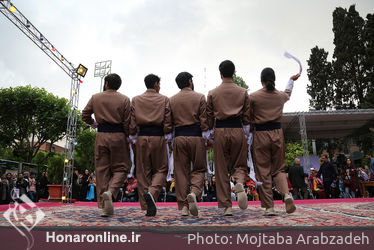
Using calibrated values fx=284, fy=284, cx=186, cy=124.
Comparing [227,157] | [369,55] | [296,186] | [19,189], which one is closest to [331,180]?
[296,186]

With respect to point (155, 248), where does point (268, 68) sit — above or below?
above

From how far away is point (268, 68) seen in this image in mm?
4074

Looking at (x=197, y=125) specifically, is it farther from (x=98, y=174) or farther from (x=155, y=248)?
(x=155, y=248)

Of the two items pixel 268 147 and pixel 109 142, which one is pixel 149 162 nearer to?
pixel 109 142

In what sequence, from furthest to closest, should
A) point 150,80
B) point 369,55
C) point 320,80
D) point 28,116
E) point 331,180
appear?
1. point 320,80
2. point 369,55
3. point 28,116
4. point 331,180
5. point 150,80

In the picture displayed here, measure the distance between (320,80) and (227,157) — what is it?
2785 cm

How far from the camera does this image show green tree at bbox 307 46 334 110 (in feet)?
91.3

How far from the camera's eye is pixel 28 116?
71.0ft

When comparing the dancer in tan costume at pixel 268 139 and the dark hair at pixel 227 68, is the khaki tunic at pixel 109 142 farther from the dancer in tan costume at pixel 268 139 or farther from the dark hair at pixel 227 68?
the dancer in tan costume at pixel 268 139

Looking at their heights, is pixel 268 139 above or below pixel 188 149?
above

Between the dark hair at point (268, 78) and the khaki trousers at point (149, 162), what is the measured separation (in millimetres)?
1674

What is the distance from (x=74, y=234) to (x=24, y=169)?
66.2 feet

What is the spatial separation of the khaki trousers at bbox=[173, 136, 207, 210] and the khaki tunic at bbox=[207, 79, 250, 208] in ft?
0.69

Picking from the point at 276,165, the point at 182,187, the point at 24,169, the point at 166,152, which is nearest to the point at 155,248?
the point at 182,187
